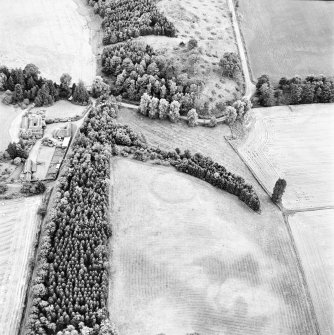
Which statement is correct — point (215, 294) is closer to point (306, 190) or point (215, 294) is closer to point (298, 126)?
point (306, 190)

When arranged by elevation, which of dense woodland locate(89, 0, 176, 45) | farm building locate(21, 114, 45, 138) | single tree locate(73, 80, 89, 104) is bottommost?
farm building locate(21, 114, 45, 138)

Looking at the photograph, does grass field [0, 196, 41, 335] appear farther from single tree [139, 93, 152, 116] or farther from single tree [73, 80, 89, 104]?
single tree [139, 93, 152, 116]

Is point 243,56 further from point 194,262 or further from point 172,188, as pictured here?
point 194,262

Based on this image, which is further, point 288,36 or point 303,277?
point 288,36

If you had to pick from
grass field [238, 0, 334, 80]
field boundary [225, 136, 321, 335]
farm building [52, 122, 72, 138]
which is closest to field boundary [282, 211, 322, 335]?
field boundary [225, 136, 321, 335]

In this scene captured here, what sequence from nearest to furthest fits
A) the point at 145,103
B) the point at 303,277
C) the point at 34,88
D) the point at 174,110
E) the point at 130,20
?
the point at 303,277
the point at 174,110
the point at 145,103
the point at 34,88
the point at 130,20

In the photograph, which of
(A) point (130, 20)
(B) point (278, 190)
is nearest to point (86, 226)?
(B) point (278, 190)
